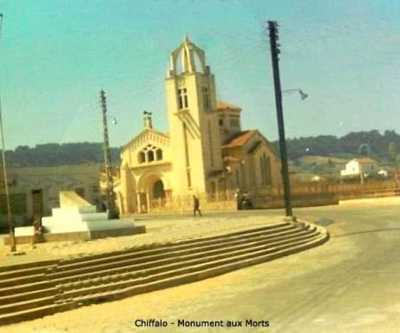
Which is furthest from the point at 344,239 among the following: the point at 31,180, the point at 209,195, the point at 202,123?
the point at 202,123

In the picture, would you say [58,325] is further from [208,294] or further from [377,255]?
[377,255]

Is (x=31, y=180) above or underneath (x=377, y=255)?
above

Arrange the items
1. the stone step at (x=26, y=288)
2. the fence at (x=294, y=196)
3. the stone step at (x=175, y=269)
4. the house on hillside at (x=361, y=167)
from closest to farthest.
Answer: the stone step at (x=26, y=288) < the stone step at (x=175, y=269) < the fence at (x=294, y=196) < the house on hillside at (x=361, y=167)

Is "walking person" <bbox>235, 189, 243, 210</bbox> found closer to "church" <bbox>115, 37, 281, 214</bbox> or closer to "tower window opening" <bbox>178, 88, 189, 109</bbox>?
"church" <bbox>115, 37, 281, 214</bbox>

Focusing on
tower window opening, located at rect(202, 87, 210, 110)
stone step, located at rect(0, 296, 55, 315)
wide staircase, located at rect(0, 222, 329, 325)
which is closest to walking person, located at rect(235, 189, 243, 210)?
tower window opening, located at rect(202, 87, 210, 110)

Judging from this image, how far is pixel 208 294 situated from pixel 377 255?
21.9 feet

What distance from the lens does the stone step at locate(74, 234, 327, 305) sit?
48.9 ft

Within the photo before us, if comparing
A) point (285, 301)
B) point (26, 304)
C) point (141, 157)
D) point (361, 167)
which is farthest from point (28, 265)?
point (361, 167)

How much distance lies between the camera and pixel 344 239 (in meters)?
25.5

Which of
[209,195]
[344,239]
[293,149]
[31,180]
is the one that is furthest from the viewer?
[293,149]

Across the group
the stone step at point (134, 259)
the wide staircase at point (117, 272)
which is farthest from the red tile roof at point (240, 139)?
the stone step at point (134, 259)

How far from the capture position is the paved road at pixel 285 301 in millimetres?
10789

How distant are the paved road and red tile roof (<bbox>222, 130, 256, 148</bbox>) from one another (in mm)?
45746

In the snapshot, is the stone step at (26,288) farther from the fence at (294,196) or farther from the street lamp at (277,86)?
the fence at (294,196)
